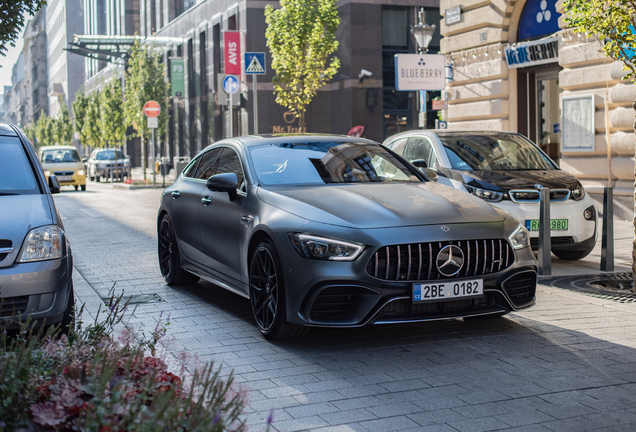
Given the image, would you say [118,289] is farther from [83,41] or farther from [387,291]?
[83,41]

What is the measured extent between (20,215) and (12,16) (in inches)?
306

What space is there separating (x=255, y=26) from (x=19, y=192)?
31.8 metres

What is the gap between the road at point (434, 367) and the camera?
3898 millimetres

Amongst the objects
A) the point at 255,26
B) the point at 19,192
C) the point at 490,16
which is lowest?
the point at 19,192

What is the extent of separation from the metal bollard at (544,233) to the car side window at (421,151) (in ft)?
5.91

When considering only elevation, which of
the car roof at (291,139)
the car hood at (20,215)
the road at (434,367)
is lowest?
the road at (434,367)

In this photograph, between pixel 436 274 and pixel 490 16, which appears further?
pixel 490 16

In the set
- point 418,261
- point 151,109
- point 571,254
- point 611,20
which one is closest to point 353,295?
point 418,261

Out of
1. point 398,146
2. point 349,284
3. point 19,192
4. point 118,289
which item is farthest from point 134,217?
point 349,284

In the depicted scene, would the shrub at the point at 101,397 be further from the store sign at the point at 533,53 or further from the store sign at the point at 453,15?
the store sign at the point at 453,15

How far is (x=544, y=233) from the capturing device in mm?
8211

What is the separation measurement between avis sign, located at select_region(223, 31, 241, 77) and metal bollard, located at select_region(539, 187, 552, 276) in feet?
95.2

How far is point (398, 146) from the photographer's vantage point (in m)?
10.7

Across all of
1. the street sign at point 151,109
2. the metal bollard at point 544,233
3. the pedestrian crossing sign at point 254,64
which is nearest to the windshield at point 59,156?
the street sign at point 151,109
